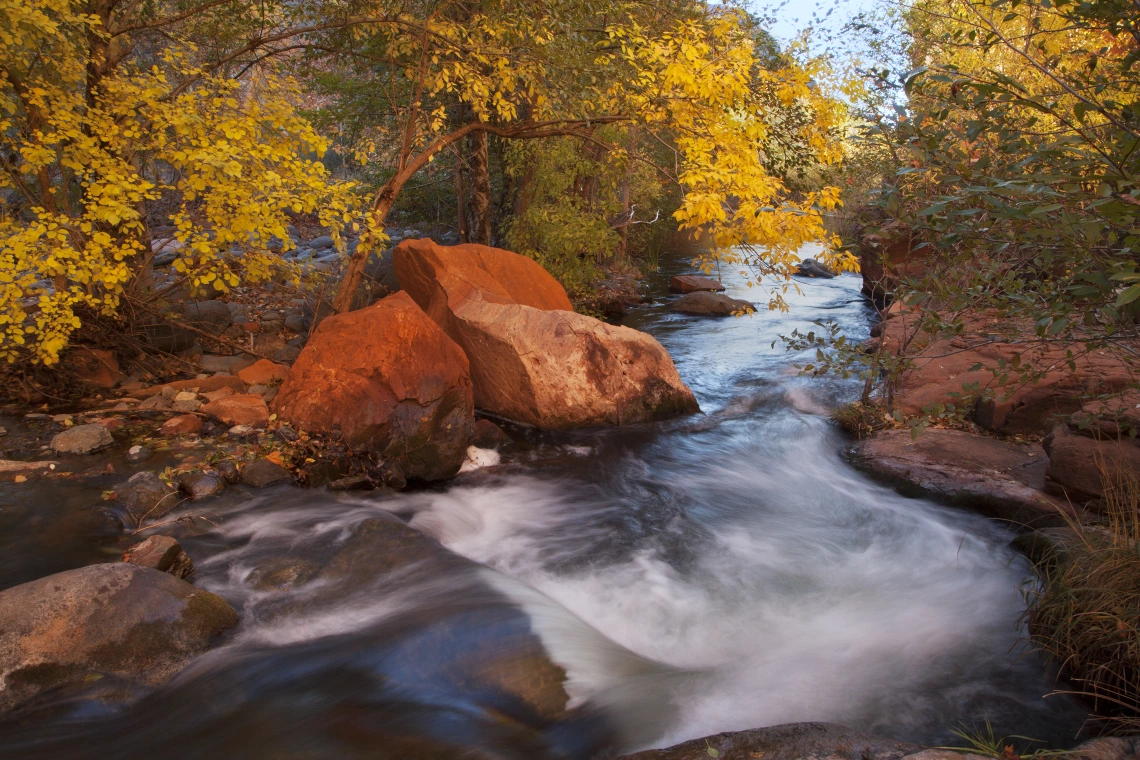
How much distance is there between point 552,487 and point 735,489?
71.0 inches

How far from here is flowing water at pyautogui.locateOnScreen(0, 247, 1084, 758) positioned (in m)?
3.80

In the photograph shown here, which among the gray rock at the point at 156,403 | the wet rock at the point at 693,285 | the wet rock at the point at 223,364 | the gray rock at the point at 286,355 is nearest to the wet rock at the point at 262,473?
the gray rock at the point at 156,403

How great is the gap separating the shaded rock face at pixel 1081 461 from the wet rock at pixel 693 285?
11.7 m

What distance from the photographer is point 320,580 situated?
4.89 metres

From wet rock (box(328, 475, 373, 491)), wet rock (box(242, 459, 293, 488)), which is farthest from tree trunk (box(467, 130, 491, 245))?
wet rock (box(242, 459, 293, 488))

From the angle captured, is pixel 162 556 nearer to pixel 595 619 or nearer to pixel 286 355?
pixel 595 619

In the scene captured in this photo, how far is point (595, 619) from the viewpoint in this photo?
5.02m

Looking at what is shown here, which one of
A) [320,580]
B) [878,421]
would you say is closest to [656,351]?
[878,421]

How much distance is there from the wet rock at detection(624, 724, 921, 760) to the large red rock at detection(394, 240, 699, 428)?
4.85 meters

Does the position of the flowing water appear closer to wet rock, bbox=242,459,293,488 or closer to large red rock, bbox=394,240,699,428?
wet rock, bbox=242,459,293,488

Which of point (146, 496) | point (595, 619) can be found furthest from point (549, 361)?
point (146, 496)

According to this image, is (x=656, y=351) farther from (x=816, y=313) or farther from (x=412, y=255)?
(x=816, y=313)

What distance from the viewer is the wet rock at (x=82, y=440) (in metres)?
6.05

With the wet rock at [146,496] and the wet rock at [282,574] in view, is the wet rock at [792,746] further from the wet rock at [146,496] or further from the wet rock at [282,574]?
the wet rock at [146,496]
